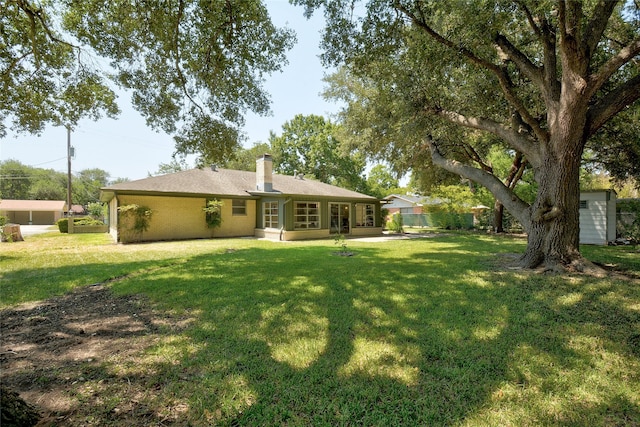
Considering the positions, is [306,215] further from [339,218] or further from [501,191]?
[501,191]

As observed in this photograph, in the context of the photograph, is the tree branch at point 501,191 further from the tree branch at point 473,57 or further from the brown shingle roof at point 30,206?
the brown shingle roof at point 30,206

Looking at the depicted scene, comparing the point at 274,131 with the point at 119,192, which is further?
the point at 274,131

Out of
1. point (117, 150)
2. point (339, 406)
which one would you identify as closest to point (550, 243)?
point (339, 406)

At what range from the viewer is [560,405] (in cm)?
220

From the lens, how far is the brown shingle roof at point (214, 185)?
1369 cm

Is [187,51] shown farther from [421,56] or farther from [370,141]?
[370,141]

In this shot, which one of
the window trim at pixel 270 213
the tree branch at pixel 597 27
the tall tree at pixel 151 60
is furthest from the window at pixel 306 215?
the tree branch at pixel 597 27

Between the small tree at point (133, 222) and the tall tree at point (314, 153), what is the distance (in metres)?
20.4

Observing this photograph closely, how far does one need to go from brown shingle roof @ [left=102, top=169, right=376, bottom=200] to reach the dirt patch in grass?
382 inches

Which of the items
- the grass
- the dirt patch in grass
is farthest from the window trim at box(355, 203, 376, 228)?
the dirt patch in grass

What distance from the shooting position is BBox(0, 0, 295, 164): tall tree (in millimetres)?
6633

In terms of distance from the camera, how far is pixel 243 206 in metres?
16.7

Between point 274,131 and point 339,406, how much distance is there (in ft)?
116

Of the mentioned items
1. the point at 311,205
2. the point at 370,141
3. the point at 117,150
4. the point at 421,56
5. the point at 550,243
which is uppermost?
the point at 117,150
